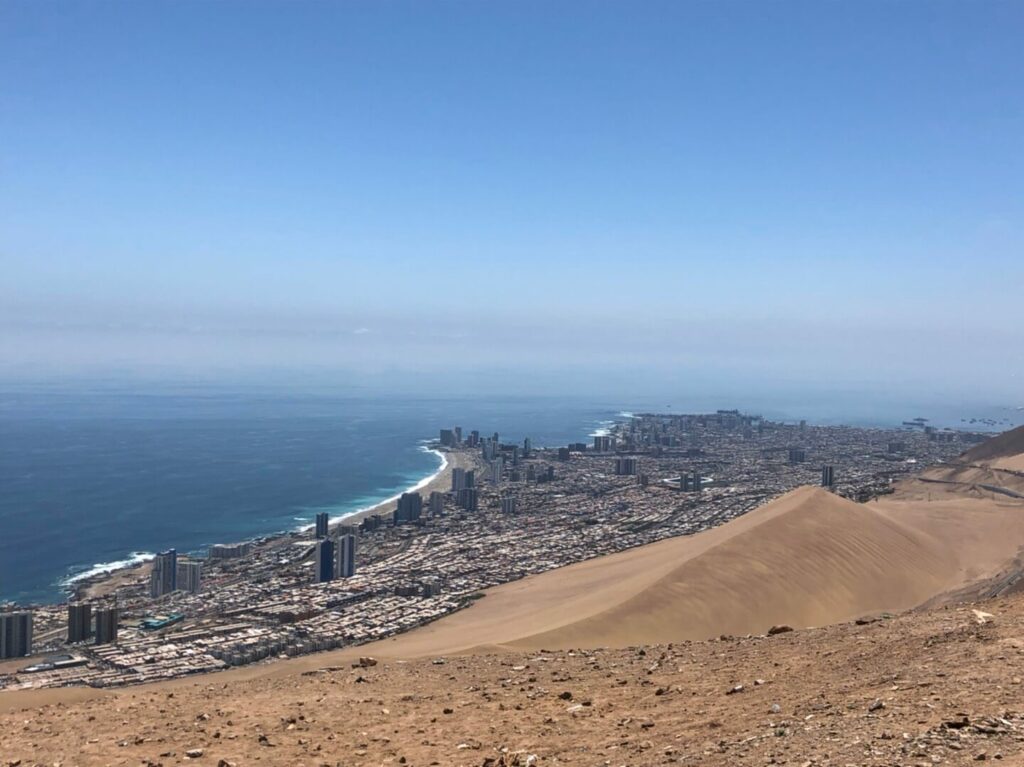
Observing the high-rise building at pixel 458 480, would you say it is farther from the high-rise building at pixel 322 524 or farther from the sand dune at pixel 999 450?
the sand dune at pixel 999 450

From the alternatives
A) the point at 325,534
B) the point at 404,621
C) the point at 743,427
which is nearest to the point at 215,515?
the point at 325,534

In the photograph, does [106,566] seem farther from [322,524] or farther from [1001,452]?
[1001,452]

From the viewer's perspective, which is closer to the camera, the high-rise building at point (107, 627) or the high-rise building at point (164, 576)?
the high-rise building at point (107, 627)

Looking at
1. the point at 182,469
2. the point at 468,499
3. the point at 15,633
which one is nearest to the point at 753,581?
the point at 15,633

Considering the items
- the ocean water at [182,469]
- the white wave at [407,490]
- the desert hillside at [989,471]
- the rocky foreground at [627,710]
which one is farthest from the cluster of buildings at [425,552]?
the rocky foreground at [627,710]

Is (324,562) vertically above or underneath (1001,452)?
underneath

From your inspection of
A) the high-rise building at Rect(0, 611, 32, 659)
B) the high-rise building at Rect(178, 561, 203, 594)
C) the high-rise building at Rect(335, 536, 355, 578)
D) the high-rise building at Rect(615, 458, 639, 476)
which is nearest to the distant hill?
the high-rise building at Rect(615, 458, 639, 476)

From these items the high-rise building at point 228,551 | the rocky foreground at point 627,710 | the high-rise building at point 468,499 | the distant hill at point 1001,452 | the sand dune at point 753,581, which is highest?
the rocky foreground at point 627,710
